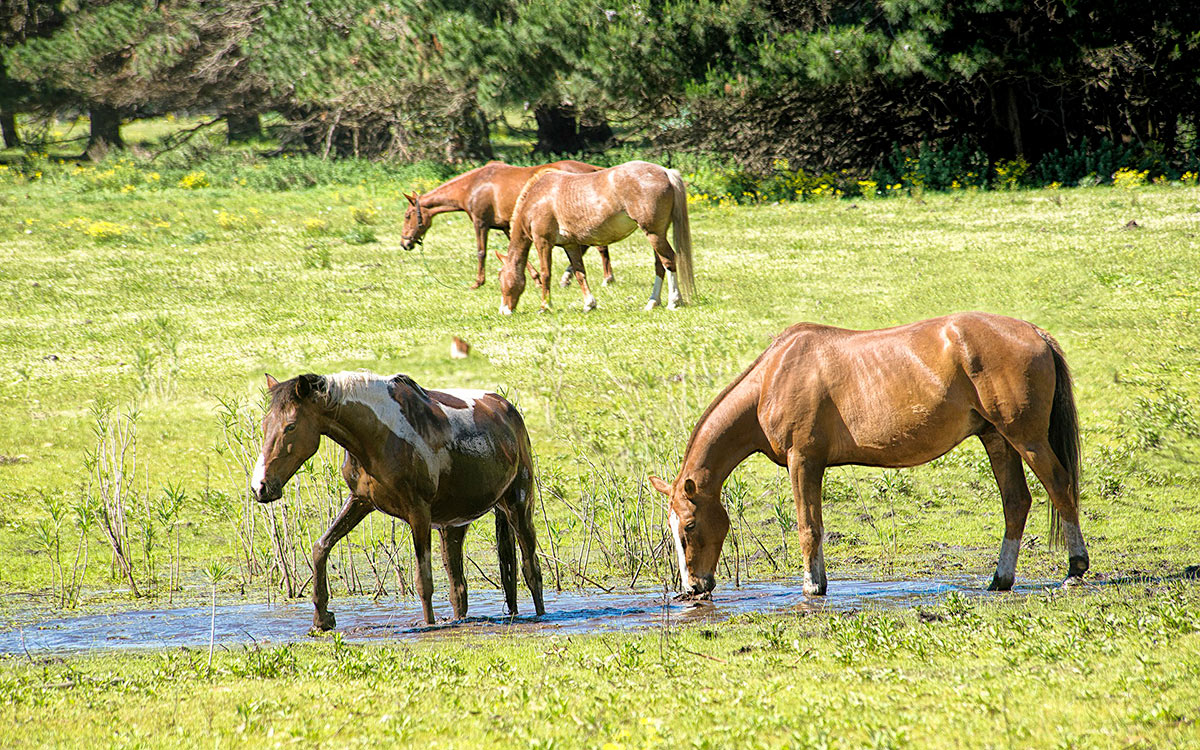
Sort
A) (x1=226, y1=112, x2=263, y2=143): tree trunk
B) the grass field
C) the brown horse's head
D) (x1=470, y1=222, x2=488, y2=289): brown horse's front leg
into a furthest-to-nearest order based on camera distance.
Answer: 1. (x1=226, y1=112, x2=263, y2=143): tree trunk
2. the brown horse's head
3. (x1=470, y1=222, x2=488, y2=289): brown horse's front leg
4. the grass field

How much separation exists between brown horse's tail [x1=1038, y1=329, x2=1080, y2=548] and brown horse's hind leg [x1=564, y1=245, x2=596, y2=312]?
31.2 feet

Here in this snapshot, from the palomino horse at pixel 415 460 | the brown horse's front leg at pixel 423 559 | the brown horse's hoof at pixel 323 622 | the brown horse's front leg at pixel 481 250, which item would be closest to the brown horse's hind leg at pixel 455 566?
the palomino horse at pixel 415 460

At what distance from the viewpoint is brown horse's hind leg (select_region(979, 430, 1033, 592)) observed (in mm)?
9008

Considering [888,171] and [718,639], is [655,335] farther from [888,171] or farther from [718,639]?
[888,171]

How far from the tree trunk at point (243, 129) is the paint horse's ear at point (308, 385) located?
39182mm

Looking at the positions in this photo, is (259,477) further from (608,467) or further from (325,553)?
(608,467)

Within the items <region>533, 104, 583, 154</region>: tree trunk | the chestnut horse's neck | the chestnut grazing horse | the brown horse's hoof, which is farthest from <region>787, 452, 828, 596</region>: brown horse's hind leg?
<region>533, 104, 583, 154</region>: tree trunk

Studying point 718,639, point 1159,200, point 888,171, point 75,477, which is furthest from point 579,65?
point 718,639

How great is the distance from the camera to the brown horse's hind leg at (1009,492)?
355 inches

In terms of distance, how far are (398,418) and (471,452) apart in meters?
0.63

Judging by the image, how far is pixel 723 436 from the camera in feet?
30.5

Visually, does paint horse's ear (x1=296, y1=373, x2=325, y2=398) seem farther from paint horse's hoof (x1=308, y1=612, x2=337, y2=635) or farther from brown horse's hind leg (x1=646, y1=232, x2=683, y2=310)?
brown horse's hind leg (x1=646, y1=232, x2=683, y2=310)

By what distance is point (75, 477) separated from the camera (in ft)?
41.9

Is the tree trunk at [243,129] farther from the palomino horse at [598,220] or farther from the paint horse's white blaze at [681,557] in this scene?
the paint horse's white blaze at [681,557]
